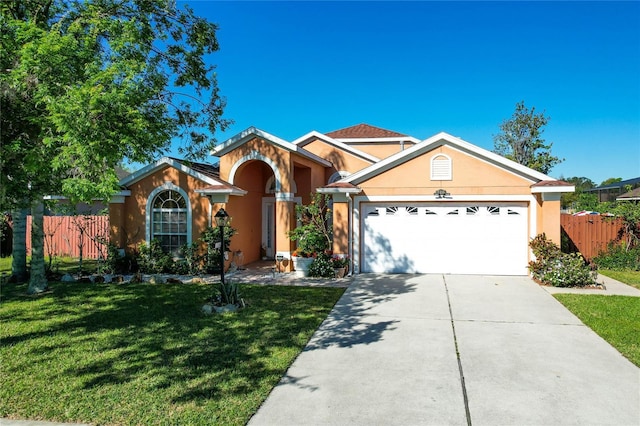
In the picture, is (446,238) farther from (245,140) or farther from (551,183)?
(245,140)

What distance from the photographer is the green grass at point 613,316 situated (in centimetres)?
625

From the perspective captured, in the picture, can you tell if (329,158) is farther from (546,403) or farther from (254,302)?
(546,403)

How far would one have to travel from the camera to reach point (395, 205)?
1304 centimetres

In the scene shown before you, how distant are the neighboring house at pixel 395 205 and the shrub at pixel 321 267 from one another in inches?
22.7

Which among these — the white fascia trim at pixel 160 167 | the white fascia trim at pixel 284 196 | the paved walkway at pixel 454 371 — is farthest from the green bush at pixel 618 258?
the white fascia trim at pixel 160 167

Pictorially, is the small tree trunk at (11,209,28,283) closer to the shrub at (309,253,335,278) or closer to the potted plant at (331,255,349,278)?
the shrub at (309,253,335,278)

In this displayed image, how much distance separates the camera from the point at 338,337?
6750 mm

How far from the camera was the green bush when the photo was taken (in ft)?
45.0

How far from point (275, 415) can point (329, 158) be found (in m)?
13.6

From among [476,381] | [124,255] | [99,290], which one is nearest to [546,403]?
[476,381]

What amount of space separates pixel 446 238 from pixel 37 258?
1180cm

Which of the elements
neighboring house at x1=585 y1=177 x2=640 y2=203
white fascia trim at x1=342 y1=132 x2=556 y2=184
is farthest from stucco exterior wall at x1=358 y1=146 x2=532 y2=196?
neighboring house at x1=585 y1=177 x2=640 y2=203

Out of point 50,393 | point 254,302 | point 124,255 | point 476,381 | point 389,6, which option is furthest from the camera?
point 124,255

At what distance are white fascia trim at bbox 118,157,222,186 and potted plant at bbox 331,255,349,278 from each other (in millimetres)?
4678
